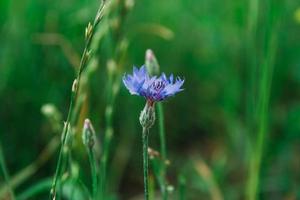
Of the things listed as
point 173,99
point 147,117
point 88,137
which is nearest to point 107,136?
point 88,137

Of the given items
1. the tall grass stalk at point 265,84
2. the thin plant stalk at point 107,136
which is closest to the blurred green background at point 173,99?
the tall grass stalk at point 265,84

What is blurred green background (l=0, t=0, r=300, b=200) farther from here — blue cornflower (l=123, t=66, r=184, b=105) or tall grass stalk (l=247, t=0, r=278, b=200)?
blue cornflower (l=123, t=66, r=184, b=105)

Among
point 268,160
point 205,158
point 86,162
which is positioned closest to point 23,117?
point 86,162

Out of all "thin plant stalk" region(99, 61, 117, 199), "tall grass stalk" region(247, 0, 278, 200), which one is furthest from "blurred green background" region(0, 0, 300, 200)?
"thin plant stalk" region(99, 61, 117, 199)

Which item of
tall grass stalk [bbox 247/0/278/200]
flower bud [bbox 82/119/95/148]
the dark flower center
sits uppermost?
tall grass stalk [bbox 247/0/278/200]

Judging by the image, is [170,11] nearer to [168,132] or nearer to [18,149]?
[168,132]

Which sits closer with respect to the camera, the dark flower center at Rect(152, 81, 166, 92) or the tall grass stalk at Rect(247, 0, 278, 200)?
the dark flower center at Rect(152, 81, 166, 92)

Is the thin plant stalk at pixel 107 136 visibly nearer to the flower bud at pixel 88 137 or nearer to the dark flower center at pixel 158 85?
the flower bud at pixel 88 137

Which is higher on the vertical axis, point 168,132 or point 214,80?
point 214,80
